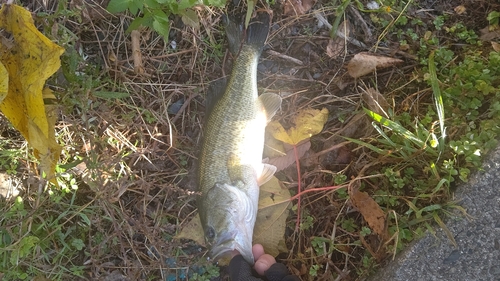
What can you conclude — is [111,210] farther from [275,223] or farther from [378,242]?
[378,242]

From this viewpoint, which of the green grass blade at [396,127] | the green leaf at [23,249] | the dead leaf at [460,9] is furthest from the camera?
the dead leaf at [460,9]

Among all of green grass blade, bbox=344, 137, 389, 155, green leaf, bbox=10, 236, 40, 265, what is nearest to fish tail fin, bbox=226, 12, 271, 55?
green grass blade, bbox=344, 137, 389, 155

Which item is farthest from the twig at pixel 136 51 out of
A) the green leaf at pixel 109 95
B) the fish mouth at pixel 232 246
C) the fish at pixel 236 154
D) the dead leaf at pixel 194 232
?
the fish mouth at pixel 232 246

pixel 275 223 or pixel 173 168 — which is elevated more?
pixel 173 168

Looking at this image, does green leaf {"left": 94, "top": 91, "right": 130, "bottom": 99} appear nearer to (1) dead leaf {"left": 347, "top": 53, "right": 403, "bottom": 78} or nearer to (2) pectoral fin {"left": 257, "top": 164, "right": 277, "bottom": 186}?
(2) pectoral fin {"left": 257, "top": 164, "right": 277, "bottom": 186}

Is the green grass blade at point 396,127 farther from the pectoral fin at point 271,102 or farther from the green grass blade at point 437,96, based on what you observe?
the pectoral fin at point 271,102

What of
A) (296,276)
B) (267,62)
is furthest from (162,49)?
(296,276)
